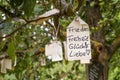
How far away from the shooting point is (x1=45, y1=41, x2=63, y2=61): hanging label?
1895mm

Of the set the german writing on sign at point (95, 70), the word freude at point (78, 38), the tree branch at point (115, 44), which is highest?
the word freude at point (78, 38)

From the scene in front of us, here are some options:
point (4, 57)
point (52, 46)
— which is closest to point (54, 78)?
point (4, 57)

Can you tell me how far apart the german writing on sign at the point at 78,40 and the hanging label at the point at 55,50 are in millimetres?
83

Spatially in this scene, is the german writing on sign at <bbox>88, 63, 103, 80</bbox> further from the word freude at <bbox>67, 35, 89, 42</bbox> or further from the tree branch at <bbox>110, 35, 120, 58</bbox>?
the word freude at <bbox>67, 35, 89, 42</bbox>

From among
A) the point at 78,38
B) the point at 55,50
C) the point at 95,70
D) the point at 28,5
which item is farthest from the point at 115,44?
the point at 28,5

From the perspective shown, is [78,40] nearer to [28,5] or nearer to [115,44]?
[28,5]

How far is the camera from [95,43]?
113 inches

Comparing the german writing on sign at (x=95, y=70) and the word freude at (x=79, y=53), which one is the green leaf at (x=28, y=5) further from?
the german writing on sign at (x=95, y=70)

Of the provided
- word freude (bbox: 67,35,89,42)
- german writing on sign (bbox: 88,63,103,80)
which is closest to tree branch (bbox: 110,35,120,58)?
german writing on sign (bbox: 88,63,103,80)

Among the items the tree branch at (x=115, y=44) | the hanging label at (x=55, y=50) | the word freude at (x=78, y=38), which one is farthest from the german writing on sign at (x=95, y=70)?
the word freude at (x=78, y=38)

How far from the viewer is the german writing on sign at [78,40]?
5.62 ft

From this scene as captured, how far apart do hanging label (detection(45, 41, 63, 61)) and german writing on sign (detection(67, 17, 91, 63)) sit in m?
0.08

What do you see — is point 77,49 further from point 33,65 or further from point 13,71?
point 33,65

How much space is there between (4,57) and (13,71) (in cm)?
78
